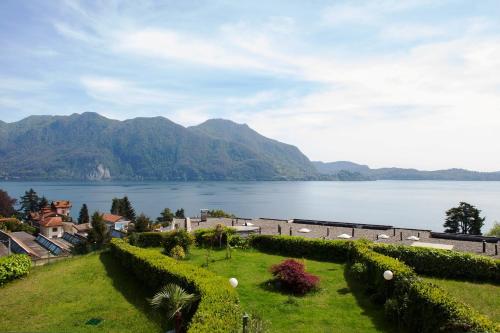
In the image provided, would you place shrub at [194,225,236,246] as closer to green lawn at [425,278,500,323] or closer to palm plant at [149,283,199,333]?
green lawn at [425,278,500,323]

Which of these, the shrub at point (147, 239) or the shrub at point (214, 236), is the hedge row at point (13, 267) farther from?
the shrub at point (214, 236)

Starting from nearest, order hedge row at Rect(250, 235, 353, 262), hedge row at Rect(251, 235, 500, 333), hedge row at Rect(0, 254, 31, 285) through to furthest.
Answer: hedge row at Rect(251, 235, 500, 333) < hedge row at Rect(0, 254, 31, 285) < hedge row at Rect(250, 235, 353, 262)

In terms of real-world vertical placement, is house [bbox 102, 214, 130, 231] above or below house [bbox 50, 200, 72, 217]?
below

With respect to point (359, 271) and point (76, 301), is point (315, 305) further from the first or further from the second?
point (76, 301)

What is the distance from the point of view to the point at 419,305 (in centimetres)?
1359

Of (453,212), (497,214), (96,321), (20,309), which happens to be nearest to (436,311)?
(96,321)

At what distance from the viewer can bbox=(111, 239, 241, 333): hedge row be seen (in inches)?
456

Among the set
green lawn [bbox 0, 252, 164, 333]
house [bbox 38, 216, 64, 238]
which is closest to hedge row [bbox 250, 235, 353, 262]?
green lawn [bbox 0, 252, 164, 333]

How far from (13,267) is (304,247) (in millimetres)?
19105

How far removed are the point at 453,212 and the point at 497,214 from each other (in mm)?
108015

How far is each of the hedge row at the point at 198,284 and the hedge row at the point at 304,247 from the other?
10.3 metres

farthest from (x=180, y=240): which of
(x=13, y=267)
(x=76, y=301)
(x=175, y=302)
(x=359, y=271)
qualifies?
(x=175, y=302)

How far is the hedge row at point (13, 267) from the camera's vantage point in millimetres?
23750

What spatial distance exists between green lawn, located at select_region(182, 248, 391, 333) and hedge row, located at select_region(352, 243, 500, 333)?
0.81 meters
